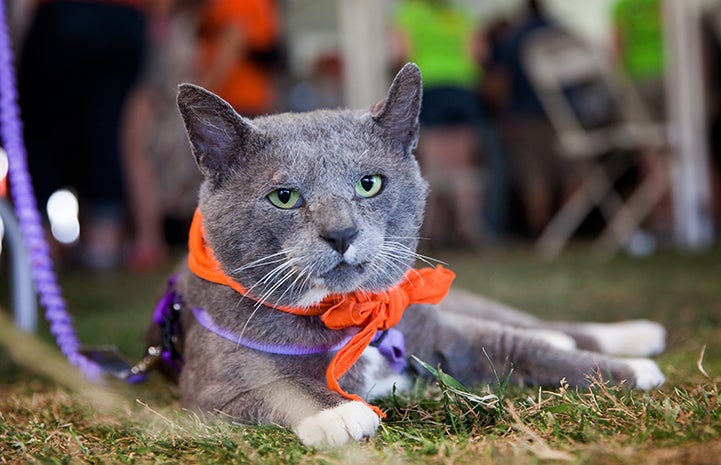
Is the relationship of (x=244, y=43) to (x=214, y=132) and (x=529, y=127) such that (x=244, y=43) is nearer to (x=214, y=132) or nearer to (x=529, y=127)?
(x=529, y=127)

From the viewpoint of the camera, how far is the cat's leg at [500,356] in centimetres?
143

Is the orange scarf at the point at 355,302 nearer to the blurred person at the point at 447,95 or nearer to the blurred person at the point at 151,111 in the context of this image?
the blurred person at the point at 151,111

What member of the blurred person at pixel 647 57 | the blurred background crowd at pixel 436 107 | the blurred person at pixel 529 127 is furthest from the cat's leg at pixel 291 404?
the blurred person at pixel 529 127

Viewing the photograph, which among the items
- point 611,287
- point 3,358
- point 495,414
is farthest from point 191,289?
point 611,287

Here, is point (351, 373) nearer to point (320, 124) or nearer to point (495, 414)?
point (495, 414)

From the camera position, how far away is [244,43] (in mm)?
4387

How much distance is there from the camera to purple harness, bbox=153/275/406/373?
1280mm

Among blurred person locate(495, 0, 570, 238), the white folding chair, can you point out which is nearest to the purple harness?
the white folding chair

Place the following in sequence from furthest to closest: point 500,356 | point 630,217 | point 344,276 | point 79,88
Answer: point 630,217, point 79,88, point 500,356, point 344,276

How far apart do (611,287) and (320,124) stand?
212 centimetres

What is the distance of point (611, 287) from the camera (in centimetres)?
304

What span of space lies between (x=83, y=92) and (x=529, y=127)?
3789 mm

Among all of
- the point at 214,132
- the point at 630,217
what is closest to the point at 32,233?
the point at 214,132

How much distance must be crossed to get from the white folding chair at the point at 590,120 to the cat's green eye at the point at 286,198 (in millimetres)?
3664
